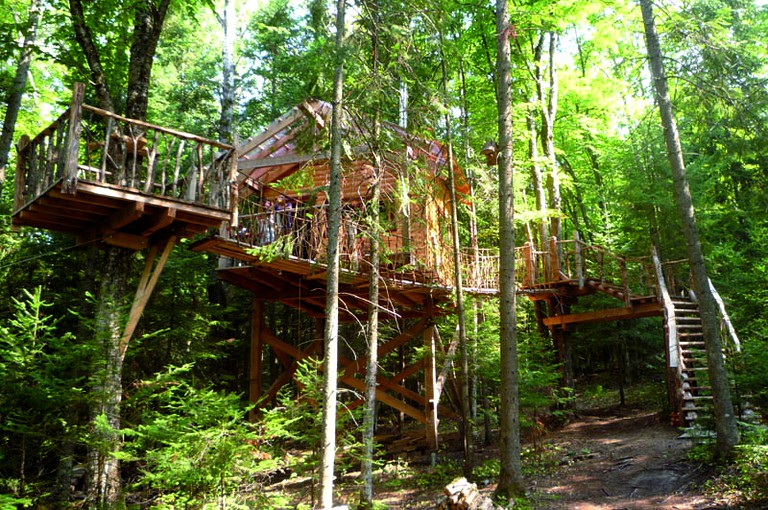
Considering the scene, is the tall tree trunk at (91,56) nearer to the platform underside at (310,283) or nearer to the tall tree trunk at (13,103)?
the tall tree trunk at (13,103)

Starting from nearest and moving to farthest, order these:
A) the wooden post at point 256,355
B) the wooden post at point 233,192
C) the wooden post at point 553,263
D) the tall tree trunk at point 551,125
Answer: the wooden post at point 233,192 → the wooden post at point 256,355 → the wooden post at point 553,263 → the tall tree trunk at point 551,125

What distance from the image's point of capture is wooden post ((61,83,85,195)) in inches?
243

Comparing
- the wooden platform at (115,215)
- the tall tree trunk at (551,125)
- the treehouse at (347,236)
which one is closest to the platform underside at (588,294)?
the tall tree trunk at (551,125)

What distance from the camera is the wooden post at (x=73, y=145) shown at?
6.18 meters

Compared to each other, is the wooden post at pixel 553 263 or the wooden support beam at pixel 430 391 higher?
the wooden post at pixel 553 263

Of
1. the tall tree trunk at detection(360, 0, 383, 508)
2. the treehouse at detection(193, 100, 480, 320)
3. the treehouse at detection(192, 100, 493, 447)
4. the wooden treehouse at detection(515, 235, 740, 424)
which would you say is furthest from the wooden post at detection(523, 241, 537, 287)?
the tall tree trunk at detection(360, 0, 383, 508)

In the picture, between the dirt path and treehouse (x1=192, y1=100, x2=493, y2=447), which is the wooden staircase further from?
treehouse (x1=192, y1=100, x2=493, y2=447)

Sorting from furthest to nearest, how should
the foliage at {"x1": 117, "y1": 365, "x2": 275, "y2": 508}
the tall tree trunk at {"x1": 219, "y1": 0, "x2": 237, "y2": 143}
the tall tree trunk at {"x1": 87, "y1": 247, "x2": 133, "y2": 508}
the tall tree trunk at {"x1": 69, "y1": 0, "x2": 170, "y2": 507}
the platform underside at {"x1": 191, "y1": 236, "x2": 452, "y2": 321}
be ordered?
the tall tree trunk at {"x1": 219, "y1": 0, "x2": 237, "y2": 143}
the platform underside at {"x1": 191, "y1": 236, "x2": 452, "y2": 321}
the tall tree trunk at {"x1": 69, "y1": 0, "x2": 170, "y2": 507}
the tall tree trunk at {"x1": 87, "y1": 247, "x2": 133, "y2": 508}
the foliage at {"x1": 117, "y1": 365, "x2": 275, "y2": 508}

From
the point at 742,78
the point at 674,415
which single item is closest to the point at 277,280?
the point at 674,415

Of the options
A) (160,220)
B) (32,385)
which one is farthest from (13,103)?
(32,385)

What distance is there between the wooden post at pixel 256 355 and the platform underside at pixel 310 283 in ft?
1.21

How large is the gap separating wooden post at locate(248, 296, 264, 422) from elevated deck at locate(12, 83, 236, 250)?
4.71 meters

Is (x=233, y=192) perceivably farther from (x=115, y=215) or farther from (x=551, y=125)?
(x=551, y=125)

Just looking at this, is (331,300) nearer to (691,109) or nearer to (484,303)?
(484,303)
